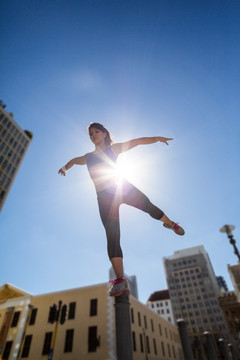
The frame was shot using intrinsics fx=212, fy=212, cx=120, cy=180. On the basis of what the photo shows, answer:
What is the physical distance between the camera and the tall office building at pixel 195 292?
267ft

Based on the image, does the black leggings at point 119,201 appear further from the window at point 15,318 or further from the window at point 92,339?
the window at point 15,318

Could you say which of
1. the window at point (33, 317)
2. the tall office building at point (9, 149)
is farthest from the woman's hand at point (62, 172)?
the tall office building at point (9, 149)

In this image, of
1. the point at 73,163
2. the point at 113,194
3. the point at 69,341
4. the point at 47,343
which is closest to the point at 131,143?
the point at 113,194

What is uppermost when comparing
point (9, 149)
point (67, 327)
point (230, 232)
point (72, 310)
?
point (9, 149)

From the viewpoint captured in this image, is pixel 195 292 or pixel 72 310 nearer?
pixel 72 310

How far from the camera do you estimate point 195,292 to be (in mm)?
91250

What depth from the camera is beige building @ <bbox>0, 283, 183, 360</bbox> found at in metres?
21.7

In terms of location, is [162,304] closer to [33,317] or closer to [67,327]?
[33,317]

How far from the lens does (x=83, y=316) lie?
23.7 metres

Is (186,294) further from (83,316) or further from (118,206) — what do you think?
(118,206)

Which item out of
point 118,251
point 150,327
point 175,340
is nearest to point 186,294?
point 175,340

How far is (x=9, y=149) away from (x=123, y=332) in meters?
53.4

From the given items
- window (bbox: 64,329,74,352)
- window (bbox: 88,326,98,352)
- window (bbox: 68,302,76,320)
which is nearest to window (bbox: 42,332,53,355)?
window (bbox: 64,329,74,352)

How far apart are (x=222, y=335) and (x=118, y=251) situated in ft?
333
